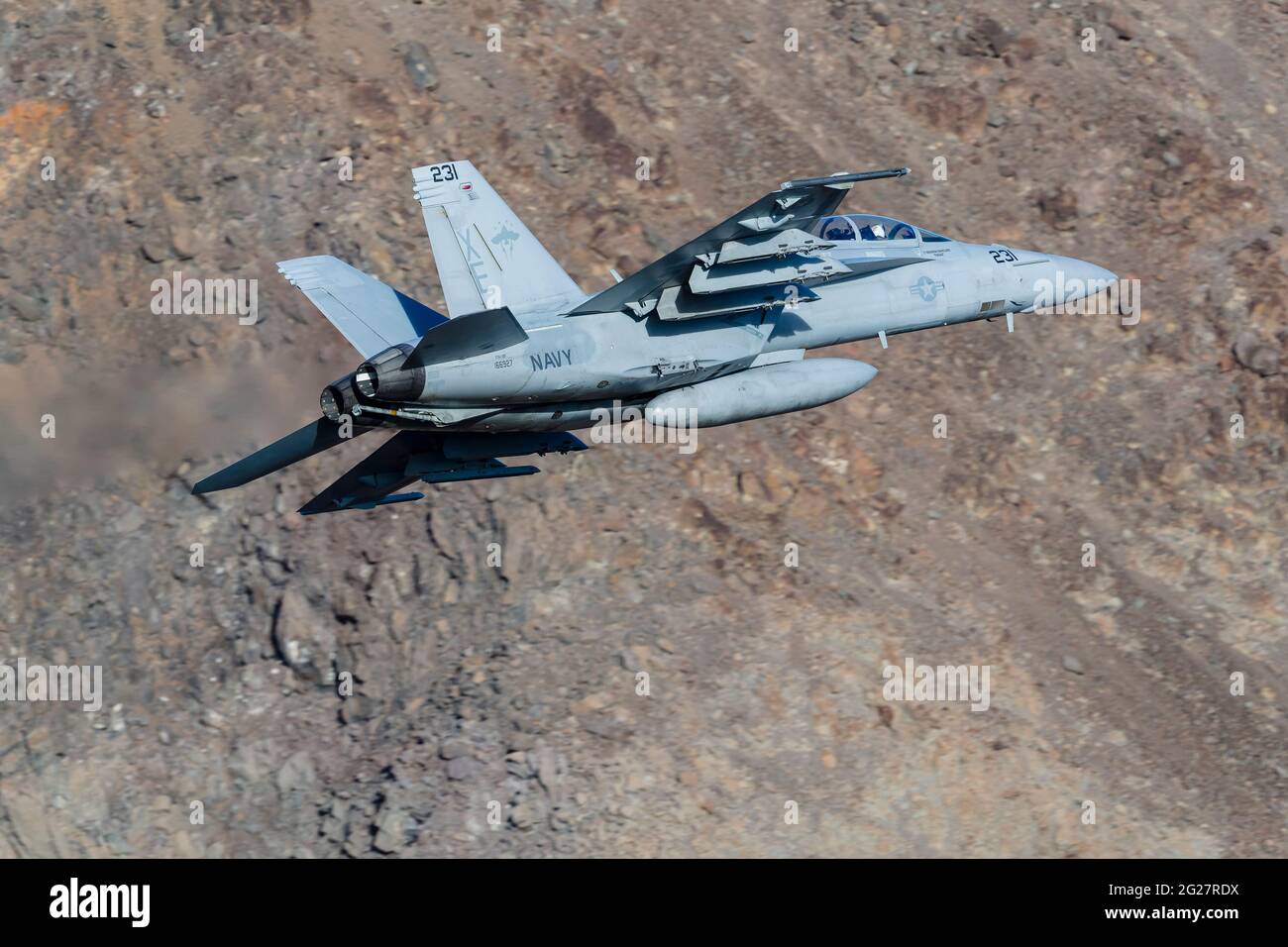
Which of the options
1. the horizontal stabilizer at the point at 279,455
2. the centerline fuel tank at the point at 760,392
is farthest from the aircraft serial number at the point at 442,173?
the centerline fuel tank at the point at 760,392

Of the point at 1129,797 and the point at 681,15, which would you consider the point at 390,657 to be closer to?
the point at 1129,797

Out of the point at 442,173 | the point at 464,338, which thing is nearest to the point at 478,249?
the point at 442,173

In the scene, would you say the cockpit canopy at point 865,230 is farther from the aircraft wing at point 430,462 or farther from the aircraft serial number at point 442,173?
the aircraft serial number at point 442,173

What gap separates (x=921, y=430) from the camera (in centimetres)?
3691

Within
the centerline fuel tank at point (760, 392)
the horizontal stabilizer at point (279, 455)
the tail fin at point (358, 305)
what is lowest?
the horizontal stabilizer at point (279, 455)

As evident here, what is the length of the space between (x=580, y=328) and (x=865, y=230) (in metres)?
5.48

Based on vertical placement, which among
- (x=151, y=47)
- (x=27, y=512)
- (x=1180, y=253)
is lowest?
(x=27, y=512)

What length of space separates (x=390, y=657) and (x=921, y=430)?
43.3ft

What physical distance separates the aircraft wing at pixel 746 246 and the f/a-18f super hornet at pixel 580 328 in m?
0.03

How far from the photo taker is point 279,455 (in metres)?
24.2

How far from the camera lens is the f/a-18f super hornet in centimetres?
2309

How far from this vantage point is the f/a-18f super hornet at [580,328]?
23.1 m

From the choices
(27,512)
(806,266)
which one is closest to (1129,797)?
(806,266)

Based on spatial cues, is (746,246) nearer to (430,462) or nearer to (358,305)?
(358,305)
